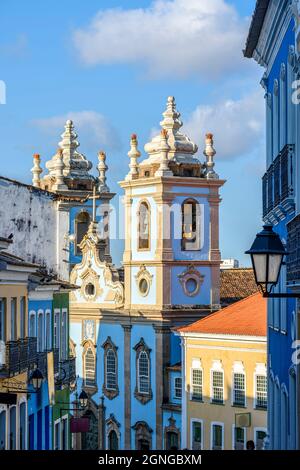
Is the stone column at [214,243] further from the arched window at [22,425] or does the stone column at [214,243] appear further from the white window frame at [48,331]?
the arched window at [22,425]

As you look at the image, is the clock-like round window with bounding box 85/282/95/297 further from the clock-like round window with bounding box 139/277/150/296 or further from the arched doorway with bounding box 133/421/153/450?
the arched doorway with bounding box 133/421/153/450

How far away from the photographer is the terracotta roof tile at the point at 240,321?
165 feet

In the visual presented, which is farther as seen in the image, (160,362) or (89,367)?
(89,367)

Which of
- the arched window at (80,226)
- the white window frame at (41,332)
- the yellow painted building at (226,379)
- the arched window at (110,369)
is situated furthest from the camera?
the arched window at (80,226)

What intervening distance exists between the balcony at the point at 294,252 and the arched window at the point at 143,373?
43917 millimetres

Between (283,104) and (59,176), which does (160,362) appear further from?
(283,104)

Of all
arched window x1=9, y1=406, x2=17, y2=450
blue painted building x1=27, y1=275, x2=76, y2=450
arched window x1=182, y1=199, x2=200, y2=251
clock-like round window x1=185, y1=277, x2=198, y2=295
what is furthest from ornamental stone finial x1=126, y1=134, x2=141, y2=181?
arched window x1=9, y1=406, x2=17, y2=450

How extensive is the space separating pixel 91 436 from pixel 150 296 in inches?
251

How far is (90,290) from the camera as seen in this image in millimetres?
64812

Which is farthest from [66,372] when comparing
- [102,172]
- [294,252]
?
[102,172]

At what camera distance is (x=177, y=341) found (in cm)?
6012

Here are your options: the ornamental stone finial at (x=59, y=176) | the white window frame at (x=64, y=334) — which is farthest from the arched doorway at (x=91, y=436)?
the white window frame at (x=64, y=334)
